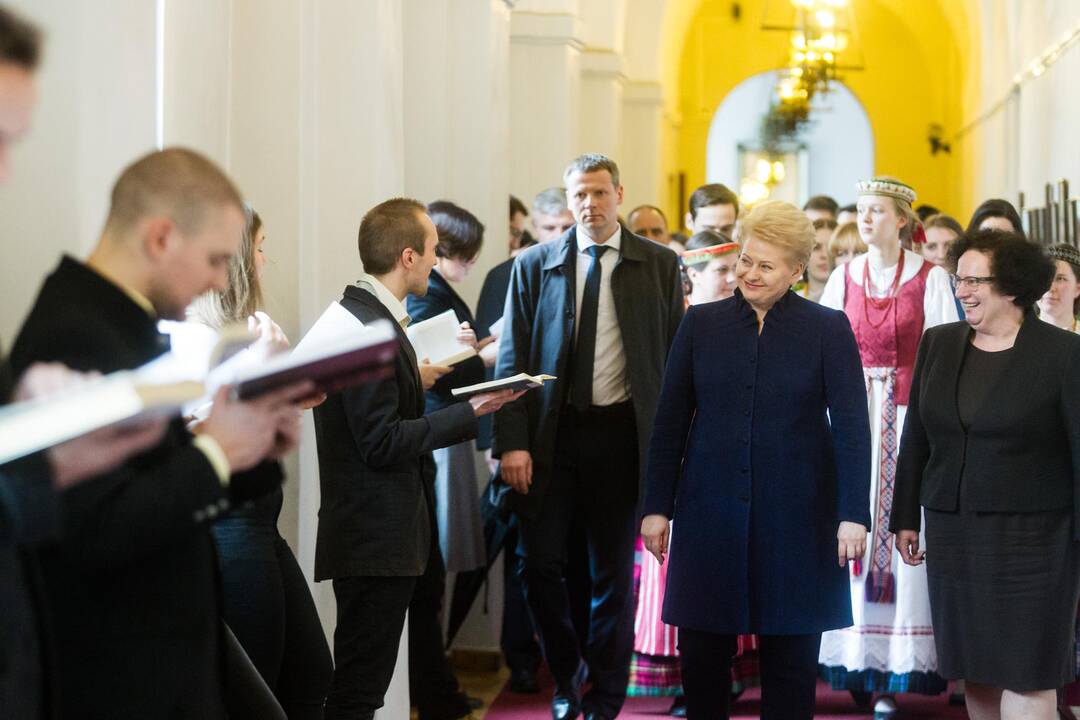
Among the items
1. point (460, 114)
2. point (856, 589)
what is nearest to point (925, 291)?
point (856, 589)

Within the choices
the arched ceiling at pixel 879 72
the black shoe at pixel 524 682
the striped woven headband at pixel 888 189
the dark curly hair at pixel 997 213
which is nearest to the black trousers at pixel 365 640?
the black shoe at pixel 524 682

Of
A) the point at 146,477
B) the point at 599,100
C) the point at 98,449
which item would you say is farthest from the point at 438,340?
the point at 599,100

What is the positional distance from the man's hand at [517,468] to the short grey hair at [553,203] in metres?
1.98

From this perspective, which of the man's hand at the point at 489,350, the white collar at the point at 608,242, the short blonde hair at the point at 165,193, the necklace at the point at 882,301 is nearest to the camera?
the short blonde hair at the point at 165,193

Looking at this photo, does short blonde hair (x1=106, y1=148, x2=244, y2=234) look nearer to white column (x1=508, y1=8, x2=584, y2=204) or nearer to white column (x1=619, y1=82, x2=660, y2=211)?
Answer: white column (x1=508, y1=8, x2=584, y2=204)

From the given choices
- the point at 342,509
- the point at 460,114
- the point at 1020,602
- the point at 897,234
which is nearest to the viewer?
the point at 342,509

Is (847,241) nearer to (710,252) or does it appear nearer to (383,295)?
(710,252)

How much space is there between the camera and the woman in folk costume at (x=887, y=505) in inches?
248

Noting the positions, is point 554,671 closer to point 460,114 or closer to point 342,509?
point 342,509

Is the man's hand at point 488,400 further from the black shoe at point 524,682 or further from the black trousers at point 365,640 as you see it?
the black shoe at point 524,682

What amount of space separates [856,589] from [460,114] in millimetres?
3385

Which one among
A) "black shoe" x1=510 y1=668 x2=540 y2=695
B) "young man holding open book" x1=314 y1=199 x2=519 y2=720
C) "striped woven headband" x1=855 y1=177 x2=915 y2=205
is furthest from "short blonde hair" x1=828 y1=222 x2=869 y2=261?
"young man holding open book" x1=314 y1=199 x2=519 y2=720

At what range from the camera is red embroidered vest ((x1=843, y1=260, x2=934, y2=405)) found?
20.8 ft

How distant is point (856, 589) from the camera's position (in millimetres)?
6383
